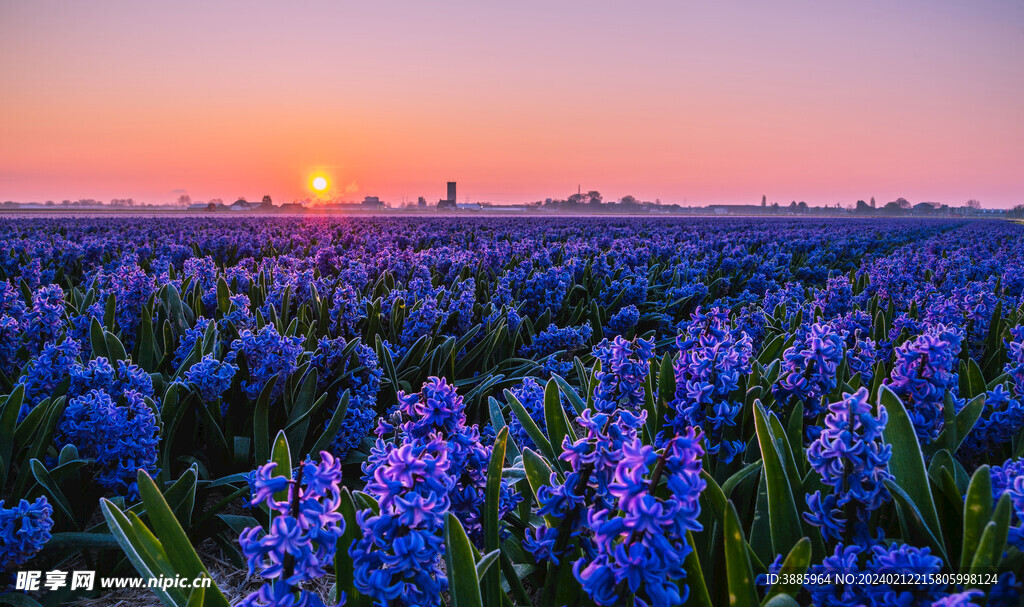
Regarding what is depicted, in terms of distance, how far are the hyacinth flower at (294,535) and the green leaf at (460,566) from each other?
312 millimetres

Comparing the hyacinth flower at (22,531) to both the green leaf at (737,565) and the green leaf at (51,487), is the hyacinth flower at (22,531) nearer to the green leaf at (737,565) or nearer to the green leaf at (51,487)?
the green leaf at (51,487)

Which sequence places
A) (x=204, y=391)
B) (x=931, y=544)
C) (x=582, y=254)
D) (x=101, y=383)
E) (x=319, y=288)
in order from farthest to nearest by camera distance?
(x=582, y=254)
(x=319, y=288)
(x=204, y=391)
(x=101, y=383)
(x=931, y=544)

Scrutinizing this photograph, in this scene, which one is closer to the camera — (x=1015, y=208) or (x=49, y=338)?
(x=49, y=338)

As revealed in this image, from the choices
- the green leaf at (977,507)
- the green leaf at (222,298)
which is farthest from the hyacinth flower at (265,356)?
the green leaf at (977,507)

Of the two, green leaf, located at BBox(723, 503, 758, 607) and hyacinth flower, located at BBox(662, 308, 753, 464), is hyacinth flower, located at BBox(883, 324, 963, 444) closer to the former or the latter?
hyacinth flower, located at BBox(662, 308, 753, 464)

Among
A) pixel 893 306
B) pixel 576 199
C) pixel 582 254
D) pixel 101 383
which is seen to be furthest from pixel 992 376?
pixel 576 199

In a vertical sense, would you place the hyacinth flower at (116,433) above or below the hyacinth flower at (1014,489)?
below

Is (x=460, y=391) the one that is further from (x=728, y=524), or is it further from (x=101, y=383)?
(x=728, y=524)

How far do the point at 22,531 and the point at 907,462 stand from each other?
2.74 meters

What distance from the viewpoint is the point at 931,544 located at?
1521 mm

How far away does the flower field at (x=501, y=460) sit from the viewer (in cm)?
107

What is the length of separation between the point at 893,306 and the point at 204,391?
18.9ft

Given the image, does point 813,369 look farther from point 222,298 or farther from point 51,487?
point 222,298

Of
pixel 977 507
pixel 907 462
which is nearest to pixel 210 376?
pixel 907 462
